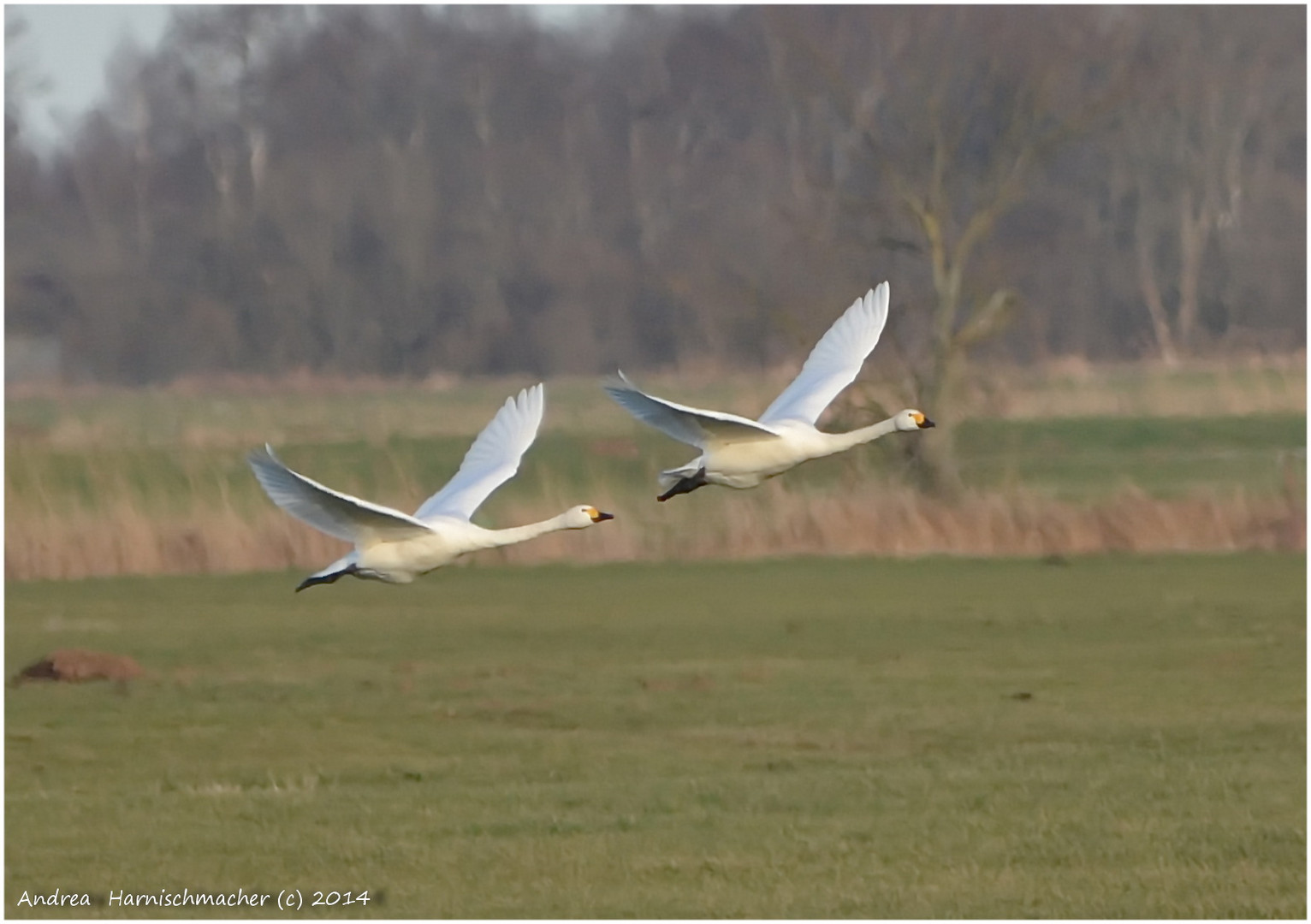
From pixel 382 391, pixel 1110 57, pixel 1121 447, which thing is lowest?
pixel 1121 447

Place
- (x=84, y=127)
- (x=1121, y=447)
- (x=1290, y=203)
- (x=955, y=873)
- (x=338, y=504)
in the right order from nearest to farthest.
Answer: (x=338, y=504) < (x=955, y=873) < (x=1121, y=447) < (x=84, y=127) < (x=1290, y=203)

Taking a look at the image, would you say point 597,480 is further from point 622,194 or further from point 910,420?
point 910,420

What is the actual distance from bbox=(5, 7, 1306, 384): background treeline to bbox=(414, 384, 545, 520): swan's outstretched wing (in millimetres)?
21932

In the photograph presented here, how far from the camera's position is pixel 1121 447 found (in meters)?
37.7

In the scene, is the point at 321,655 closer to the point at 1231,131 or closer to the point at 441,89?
the point at 441,89

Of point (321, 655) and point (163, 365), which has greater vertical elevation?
point (163, 365)

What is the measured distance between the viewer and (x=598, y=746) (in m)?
18.5

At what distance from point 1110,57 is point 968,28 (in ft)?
16.2

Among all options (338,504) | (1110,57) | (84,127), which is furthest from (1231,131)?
(338,504)

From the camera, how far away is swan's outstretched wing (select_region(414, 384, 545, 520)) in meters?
7.25

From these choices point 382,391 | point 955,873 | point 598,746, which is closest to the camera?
point 955,873

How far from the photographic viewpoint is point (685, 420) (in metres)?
6.56

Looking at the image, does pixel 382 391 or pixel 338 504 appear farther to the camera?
pixel 382 391

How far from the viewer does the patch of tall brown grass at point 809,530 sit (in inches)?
1068
